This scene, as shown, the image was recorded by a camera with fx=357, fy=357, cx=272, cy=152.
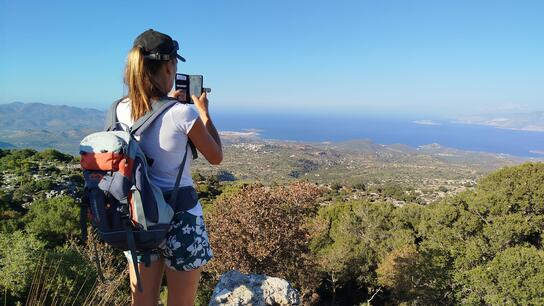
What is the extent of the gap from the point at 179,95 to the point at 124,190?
0.67 metres

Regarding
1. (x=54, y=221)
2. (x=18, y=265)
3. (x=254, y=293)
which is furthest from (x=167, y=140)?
(x=54, y=221)

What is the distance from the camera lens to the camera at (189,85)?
7.19ft

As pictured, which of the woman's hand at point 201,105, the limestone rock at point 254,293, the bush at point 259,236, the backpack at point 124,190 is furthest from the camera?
the bush at point 259,236

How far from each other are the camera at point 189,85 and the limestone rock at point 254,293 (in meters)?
→ 3.64

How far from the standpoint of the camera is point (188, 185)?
6.86 ft

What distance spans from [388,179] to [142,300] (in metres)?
70.6

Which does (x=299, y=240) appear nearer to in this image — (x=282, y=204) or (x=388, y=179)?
(x=282, y=204)

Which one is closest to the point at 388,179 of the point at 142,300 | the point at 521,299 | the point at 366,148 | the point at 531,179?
the point at 531,179

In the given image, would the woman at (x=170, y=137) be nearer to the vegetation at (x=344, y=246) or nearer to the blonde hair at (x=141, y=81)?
the blonde hair at (x=141, y=81)

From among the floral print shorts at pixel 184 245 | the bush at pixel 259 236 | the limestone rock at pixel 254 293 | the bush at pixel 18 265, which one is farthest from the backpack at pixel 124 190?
the bush at pixel 259 236

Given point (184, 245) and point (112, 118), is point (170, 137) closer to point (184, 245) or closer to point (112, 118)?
point (112, 118)

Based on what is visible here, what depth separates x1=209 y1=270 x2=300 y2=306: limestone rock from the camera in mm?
4996

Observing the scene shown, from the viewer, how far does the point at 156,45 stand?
1920 millimetres

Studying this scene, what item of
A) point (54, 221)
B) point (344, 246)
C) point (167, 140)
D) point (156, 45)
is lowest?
point (344, 246)
